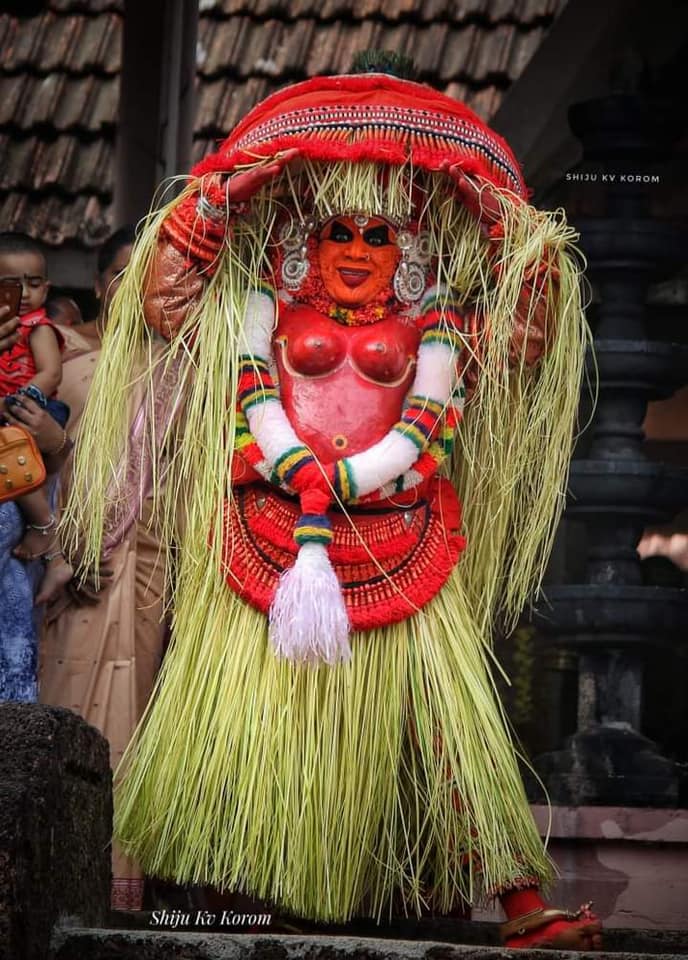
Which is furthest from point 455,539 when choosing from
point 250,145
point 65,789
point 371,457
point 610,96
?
point 610,96

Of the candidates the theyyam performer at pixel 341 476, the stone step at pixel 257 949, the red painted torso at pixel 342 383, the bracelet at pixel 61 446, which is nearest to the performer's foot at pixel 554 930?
A: the theyyam performer at pixel 341 476

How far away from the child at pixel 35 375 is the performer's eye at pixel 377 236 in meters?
0.91

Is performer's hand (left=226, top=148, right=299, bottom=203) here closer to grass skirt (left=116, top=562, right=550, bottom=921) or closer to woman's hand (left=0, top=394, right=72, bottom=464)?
woman's hand (left=0, top=394, right=72, bottom=464)

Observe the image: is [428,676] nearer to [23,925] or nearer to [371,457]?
[371,457]

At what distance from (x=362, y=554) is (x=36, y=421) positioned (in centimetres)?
92

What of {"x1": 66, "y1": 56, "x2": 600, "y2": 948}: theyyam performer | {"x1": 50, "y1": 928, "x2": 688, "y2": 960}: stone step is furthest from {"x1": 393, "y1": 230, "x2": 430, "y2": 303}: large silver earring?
{"x1": 50, "y1": 928, "x2": 688, "y2": 960}: stone step

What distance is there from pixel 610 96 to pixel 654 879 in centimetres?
225

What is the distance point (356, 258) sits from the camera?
160 inches

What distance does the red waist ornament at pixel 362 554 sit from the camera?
3967mm

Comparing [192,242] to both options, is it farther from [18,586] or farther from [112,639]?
[112,639]

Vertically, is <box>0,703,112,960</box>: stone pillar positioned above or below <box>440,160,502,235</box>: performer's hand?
below

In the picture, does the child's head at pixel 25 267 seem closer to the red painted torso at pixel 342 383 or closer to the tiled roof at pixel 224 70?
the red painted torso at pixel 342 383

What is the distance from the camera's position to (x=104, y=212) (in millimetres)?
5992

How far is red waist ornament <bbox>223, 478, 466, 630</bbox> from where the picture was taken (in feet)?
13.0
